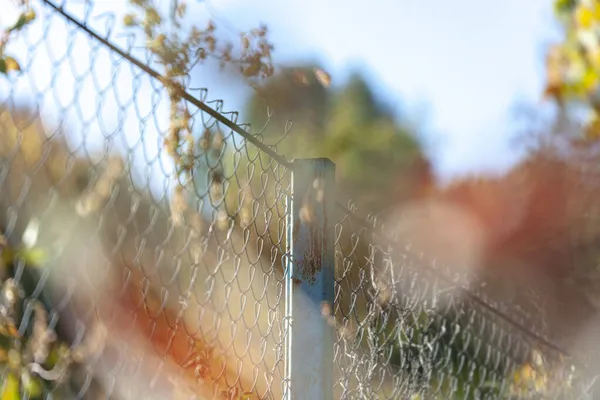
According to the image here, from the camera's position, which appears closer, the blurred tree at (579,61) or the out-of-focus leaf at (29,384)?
the out-of-focus leaf at (29,384)

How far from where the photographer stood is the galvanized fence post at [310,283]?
2.04 metres

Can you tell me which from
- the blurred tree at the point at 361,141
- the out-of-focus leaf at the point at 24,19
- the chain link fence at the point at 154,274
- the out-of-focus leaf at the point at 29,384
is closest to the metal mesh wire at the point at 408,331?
the chain link fence at the point at 154,274

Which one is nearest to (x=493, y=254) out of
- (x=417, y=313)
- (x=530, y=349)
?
(x=530, y=349)

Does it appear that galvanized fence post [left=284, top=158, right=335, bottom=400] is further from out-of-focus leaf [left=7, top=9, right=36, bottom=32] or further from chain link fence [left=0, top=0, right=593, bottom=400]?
out-of-focus leaf [left=7, top=9, right=36, bottom=32]

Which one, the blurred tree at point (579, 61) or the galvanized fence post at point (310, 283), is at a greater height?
the blurred tree at point (579, 61)

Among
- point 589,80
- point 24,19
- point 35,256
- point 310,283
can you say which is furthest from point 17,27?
point 589,80

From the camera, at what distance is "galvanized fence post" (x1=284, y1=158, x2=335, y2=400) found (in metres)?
2.04

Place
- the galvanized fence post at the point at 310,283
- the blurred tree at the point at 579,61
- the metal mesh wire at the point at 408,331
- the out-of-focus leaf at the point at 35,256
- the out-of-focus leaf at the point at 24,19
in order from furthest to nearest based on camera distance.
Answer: the blurred tree at the point at 579,61 → the metal mesh wire at the point at 408,331 → the galvanized fence post at the point at 310,283 → the out-of-focus leaf at the point at 24,19 → the out-of-focus leaf at the point at 35,256

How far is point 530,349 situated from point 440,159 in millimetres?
11645

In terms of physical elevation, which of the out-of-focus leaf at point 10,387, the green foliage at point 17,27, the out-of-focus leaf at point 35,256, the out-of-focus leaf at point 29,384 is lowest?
the out-of-focus leaf at point 10,387

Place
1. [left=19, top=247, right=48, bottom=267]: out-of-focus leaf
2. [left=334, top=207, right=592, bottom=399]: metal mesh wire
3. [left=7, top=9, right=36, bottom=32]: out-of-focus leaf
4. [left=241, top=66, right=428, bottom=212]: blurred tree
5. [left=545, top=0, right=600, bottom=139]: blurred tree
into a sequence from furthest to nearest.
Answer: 1. [left=241, top=66, right=428, bottom=212]: blurred tree
2. [left=545, top=0, right=600, bottom=139]: blurred tree
3. [left=334, top=207, right=592, bottom=399]: metal mesh wire
4. [left=7, top=9, right=36, bottom=32]: out-of-focus leaf
5. [left=19, top=247, right=48, bottom=267]: out-of-focus leaf

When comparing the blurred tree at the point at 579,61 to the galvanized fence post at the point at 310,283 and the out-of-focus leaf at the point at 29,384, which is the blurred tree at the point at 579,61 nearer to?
the galvanized fence post at the point at 310,283

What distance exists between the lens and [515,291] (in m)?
6.00

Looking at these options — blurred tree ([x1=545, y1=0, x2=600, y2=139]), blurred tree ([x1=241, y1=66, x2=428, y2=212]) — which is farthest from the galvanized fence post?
blurred tree ([x1=241, y1=66, x2=428, y2=212])
